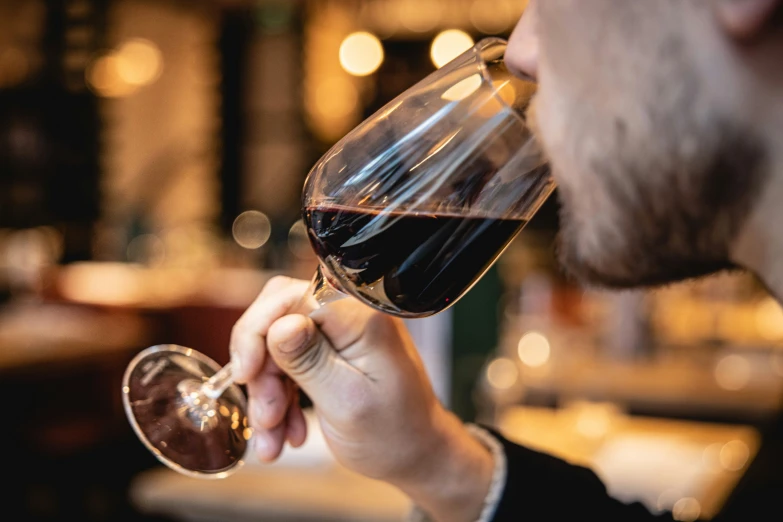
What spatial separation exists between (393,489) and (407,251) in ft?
3.51

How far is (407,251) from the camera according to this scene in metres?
0.74

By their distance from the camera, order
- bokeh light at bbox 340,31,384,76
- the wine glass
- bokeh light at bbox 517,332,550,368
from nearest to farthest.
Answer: the wine glass
bokeh light at bbox 517,332,550,368
bokeh light at bbox 340,31,384,76

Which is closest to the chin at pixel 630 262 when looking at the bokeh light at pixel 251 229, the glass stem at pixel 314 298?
the glass stem at pixel 314 298

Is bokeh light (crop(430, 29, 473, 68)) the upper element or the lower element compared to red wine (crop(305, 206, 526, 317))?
upper

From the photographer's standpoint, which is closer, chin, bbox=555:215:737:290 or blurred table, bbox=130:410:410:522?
chin, bbox=555:215:737:290

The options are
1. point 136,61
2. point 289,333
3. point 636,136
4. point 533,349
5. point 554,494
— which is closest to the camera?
point 636,136

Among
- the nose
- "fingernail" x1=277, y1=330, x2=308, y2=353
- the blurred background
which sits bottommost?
the blurred background

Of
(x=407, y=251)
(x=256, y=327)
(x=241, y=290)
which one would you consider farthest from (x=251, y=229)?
(x=407, y=251)

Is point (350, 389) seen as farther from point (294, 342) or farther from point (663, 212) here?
point (663, 212)

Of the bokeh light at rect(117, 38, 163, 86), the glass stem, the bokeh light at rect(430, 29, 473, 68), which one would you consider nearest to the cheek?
the glass stem

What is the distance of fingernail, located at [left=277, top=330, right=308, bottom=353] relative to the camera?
83 centimetres

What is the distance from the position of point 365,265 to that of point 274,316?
157 millimetres

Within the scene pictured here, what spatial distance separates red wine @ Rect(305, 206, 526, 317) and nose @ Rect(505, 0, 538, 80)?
0.44 ft

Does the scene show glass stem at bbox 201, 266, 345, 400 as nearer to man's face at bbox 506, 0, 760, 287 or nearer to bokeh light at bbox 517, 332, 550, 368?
man's face at bbox 506, 0, 760, 287
